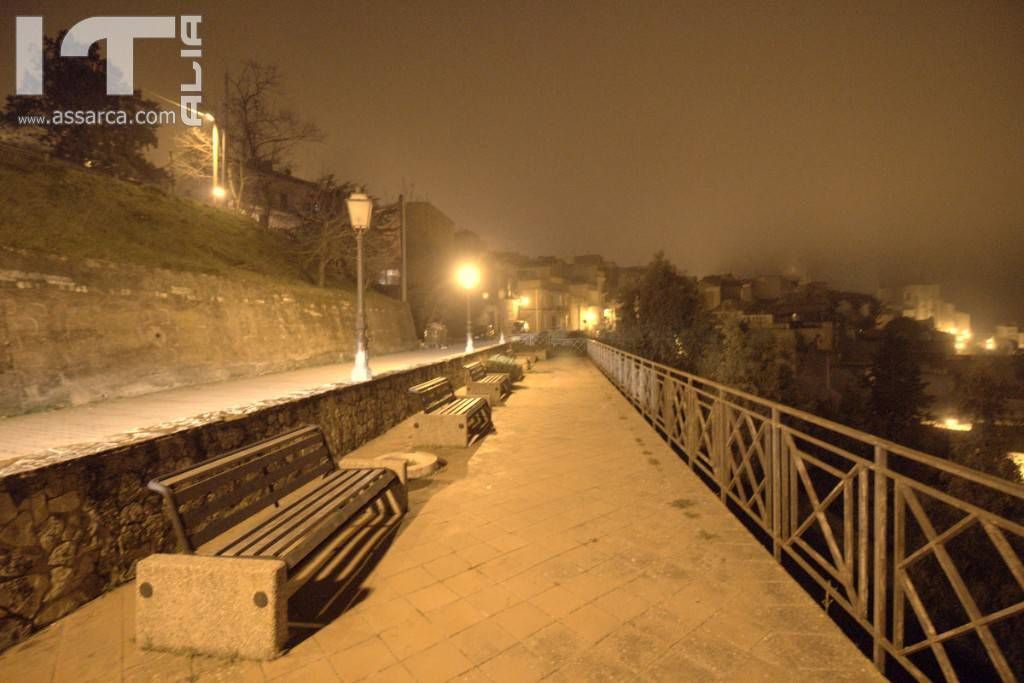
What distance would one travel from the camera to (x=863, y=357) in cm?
4606

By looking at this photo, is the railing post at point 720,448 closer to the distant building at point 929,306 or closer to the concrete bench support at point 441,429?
the concrete bench support at point 441,429

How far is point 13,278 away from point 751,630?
36.3 feet

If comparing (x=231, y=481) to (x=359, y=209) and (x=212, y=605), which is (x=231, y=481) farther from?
(x=359, y=209)

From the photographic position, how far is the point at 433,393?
290 inches

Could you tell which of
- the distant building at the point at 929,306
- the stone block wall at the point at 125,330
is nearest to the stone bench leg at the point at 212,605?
the stone block wall at the point at 125,330

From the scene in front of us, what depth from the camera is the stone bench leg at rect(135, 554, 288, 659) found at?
2.34 meters

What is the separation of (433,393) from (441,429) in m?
0.89

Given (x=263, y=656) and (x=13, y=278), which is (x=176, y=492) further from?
(x=13, y=278)

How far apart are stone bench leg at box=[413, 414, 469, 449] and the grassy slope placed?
779 cm

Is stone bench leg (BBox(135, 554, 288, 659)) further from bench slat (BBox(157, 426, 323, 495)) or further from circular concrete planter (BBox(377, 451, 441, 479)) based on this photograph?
circular concrete planter (BBox(377, 451, 441, 479))

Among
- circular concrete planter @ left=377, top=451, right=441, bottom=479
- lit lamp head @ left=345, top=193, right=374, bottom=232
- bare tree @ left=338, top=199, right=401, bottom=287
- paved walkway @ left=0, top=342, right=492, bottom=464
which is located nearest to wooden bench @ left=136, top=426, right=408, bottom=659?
circular concrete planter @ left=377, top=451, right=441, bottom=479

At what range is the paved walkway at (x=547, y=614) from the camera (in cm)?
227

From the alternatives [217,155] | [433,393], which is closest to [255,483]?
[433,393]

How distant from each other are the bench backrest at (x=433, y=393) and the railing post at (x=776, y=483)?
4430mm
